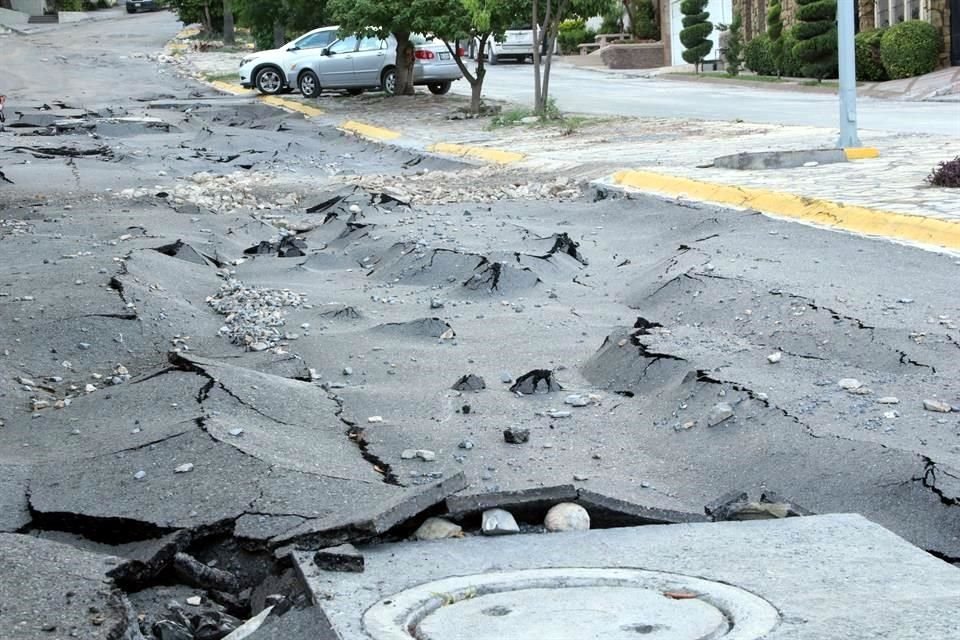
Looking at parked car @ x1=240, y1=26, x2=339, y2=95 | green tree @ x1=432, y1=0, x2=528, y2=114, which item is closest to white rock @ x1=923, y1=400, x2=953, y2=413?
green tree @ x1=432, y1=0, x2=528, y2=114

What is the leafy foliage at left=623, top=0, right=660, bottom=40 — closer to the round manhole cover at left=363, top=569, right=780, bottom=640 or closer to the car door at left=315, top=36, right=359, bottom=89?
the car door at left=315, top=36, right=359, bottom=89

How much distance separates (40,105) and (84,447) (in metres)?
26.9

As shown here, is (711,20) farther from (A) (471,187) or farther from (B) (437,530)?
(B) (437,530)

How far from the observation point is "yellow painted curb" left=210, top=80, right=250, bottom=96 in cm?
3589

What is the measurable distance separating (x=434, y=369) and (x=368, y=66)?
2587cm

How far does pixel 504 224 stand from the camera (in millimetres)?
12609

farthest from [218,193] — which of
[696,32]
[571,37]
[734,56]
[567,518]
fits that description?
[571,37]

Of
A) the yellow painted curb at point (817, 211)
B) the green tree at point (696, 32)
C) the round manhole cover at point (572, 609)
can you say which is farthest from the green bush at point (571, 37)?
the round manhole cover at point (572, 609)

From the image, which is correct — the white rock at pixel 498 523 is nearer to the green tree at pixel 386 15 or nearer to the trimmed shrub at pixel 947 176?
the trimmed shrub at pixel 947 176

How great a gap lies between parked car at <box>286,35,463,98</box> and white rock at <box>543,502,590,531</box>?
1108 inches

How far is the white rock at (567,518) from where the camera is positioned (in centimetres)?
483

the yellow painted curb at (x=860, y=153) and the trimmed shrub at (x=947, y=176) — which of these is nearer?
the trimmed shrub at (x=947, y=176)

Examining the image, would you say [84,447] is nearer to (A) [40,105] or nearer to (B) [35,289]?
(B) [35,289]

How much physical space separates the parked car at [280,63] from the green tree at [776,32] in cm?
1302
